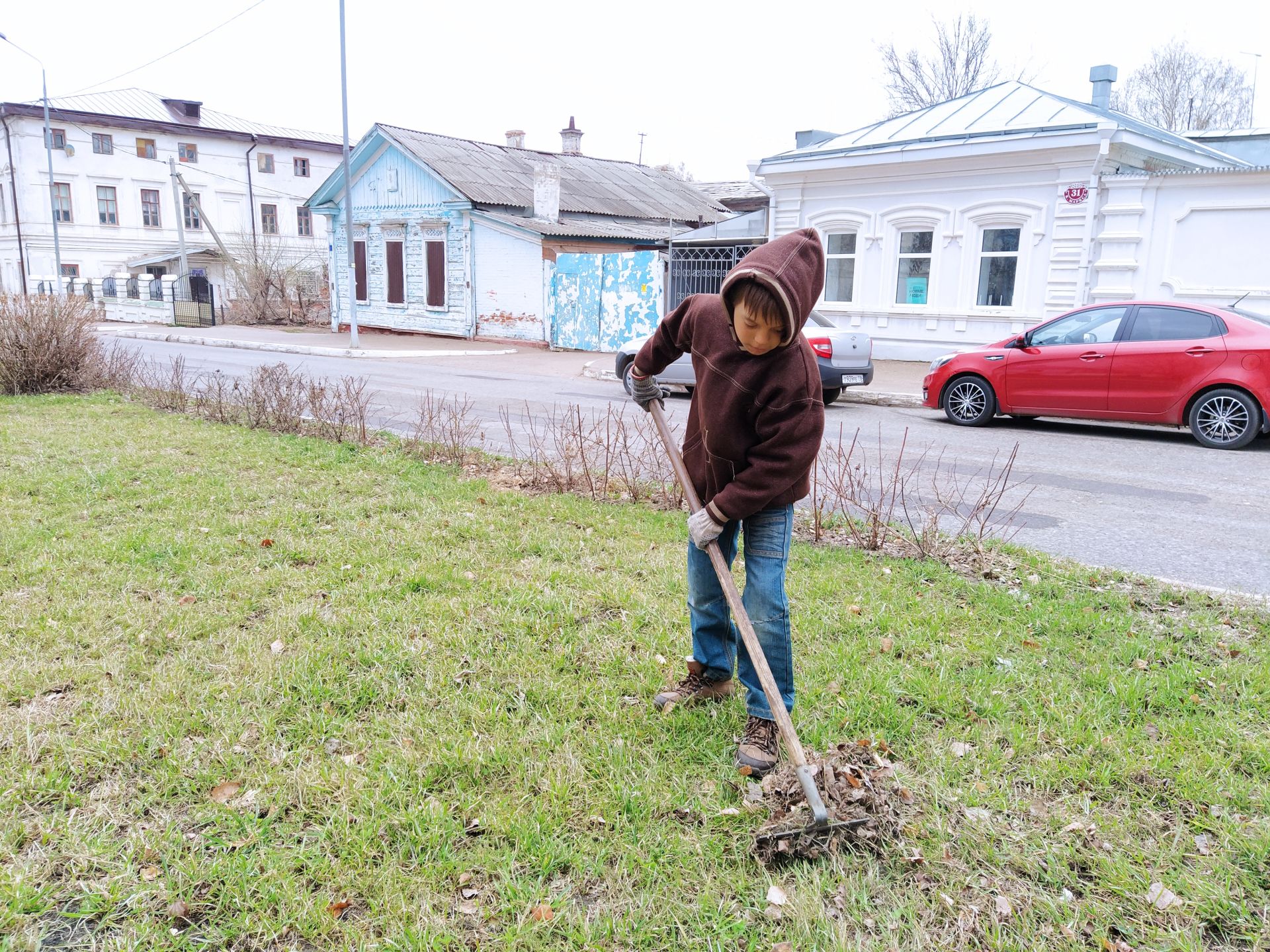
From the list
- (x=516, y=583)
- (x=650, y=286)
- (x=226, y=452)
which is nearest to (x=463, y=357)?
(x=650, y=286)

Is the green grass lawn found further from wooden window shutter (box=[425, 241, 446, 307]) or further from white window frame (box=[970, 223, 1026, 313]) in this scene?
wooden window shutter (box=[425, 241, 446, 307])

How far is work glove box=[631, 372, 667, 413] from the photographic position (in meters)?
3.63

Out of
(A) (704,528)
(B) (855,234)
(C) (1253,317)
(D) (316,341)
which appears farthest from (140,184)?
(A) (704,528)

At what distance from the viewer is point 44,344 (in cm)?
1137

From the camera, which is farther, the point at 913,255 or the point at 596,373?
the point at 913,255

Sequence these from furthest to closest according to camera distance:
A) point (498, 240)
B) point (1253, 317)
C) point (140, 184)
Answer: point (140, 184), point (498, 240), point (1253, 317)

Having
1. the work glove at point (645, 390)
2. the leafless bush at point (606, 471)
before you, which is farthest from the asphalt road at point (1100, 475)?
the work glove at point (645, 390)

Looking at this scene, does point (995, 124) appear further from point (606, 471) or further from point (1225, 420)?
point (606, 471)

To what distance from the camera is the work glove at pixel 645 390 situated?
3627 mm

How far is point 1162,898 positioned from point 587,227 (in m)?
24.8

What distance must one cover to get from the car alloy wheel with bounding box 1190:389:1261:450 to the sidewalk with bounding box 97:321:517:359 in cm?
1655

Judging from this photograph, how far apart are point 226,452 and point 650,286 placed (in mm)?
15252

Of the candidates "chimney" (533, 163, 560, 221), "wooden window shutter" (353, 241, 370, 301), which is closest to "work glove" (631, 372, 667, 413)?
"chimney" (533, 163, 560, 221)

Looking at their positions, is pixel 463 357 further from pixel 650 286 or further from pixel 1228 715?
pixel 1228 715
